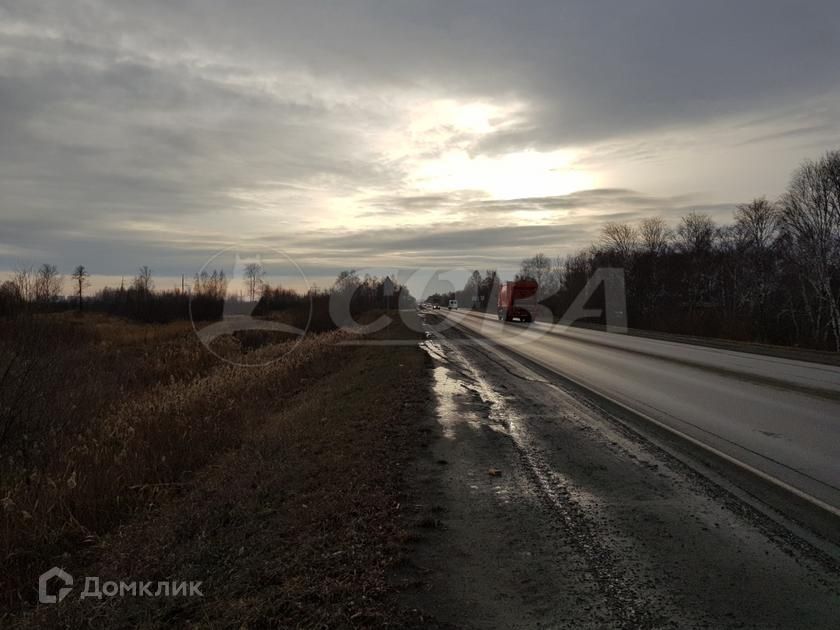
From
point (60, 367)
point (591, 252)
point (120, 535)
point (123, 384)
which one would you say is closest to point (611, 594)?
point (120, 535)

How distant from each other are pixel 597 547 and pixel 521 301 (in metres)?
43.7

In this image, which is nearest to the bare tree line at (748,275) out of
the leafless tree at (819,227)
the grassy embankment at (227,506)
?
the leafless tree at (819,227)

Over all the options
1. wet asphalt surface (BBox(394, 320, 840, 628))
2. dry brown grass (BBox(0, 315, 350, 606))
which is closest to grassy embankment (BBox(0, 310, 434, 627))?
dry brown grass (BBox(0, 315, 350, 606))

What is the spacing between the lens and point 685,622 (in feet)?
11.5

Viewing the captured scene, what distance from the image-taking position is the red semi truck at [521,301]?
47562 mm

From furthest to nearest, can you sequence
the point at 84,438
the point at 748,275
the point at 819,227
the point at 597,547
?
the point at 748,275
the point at 819,227
the point at 84,438
the point at 597,547

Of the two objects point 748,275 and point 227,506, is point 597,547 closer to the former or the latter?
point 227,506

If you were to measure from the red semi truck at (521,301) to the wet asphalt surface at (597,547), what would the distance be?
39.8 meters

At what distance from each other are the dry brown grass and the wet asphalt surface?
157 inches

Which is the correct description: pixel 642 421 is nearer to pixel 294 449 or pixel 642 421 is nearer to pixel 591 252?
pixel 294 449

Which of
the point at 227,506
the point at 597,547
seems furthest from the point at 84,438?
the point at 597,547

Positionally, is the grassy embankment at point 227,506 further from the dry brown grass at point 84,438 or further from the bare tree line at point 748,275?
the bare tree line at point 748,275

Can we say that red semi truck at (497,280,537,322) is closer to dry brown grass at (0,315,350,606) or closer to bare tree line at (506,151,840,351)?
bare tree line at (506,151,840,351)

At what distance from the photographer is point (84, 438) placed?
10.7 meters
